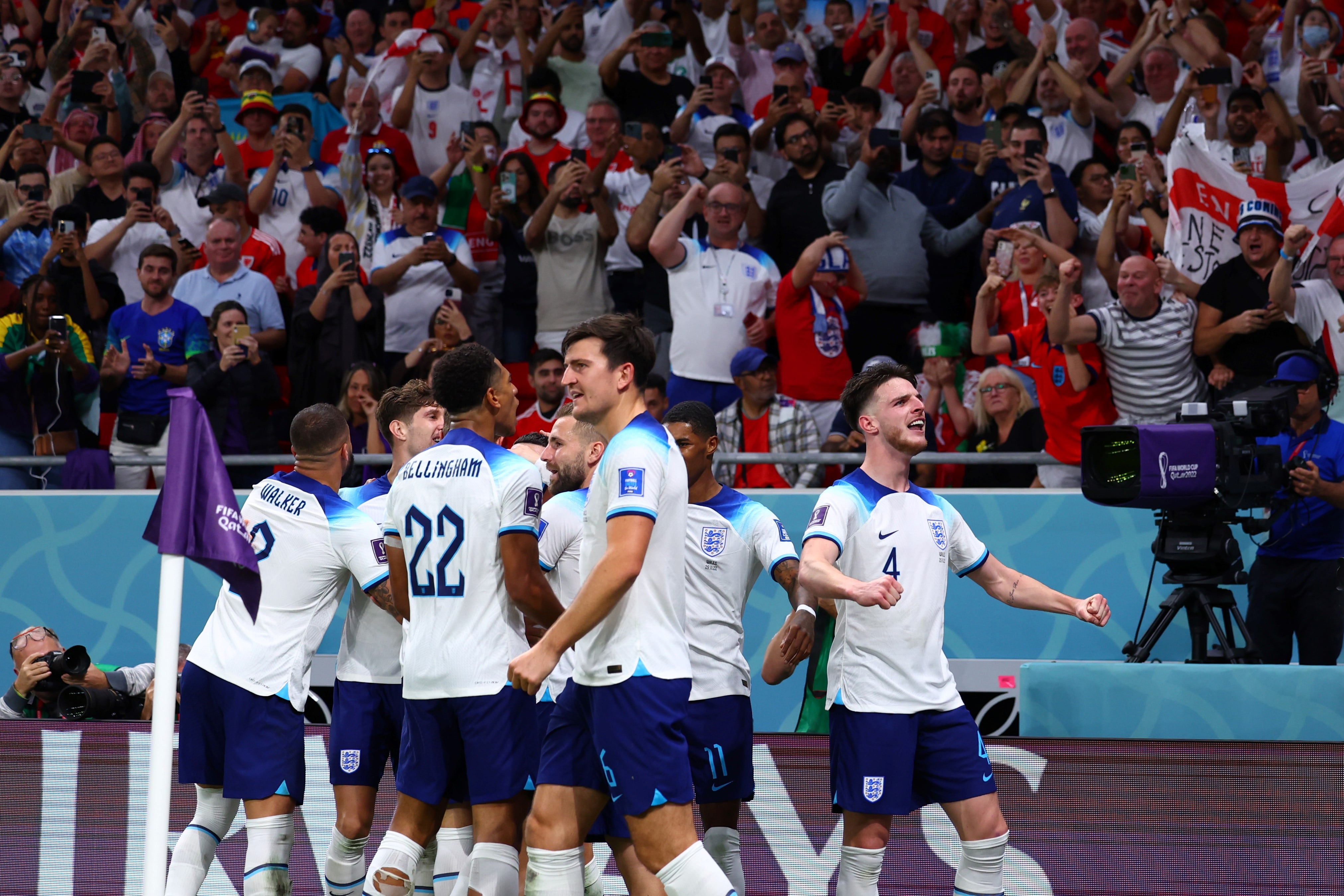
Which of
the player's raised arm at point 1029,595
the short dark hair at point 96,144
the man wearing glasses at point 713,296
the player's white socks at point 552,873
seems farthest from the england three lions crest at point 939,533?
the short dark hair at point 96,144

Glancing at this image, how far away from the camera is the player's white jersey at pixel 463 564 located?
4.96 metres

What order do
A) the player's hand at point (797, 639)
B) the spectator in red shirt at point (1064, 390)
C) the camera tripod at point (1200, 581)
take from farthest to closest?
the spectator in red shirt at point (1064, 390) < the camera tripod at point (1200, 581) < the player's hand at point (797, 639)

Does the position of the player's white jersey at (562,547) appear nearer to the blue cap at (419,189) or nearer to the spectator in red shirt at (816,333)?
the spectator in red shirt at (816,333)

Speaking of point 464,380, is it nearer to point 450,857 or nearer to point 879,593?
point 879,593

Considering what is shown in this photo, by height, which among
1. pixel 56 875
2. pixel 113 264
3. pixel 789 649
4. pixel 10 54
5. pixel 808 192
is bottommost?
pixel 56 875

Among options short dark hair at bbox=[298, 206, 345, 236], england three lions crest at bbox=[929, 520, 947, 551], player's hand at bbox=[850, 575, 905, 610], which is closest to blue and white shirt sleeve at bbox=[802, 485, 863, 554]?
england three lions crest at bbox=[929, 520, 947, 551]

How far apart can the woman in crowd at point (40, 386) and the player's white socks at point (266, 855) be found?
5.57 m

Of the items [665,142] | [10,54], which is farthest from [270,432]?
[10,54]

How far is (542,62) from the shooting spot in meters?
12.5

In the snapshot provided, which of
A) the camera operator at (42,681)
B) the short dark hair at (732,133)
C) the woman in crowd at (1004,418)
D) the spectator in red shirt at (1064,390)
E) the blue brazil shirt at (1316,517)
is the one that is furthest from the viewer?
the short dark hair at (732,133)

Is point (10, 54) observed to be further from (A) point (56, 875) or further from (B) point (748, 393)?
(A) point (56, 875)

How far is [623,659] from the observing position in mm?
4395

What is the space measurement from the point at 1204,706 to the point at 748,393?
3.87 m

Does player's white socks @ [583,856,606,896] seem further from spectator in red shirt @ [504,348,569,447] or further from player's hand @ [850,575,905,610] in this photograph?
spectator in red shirt @ [504,348,569,447]
